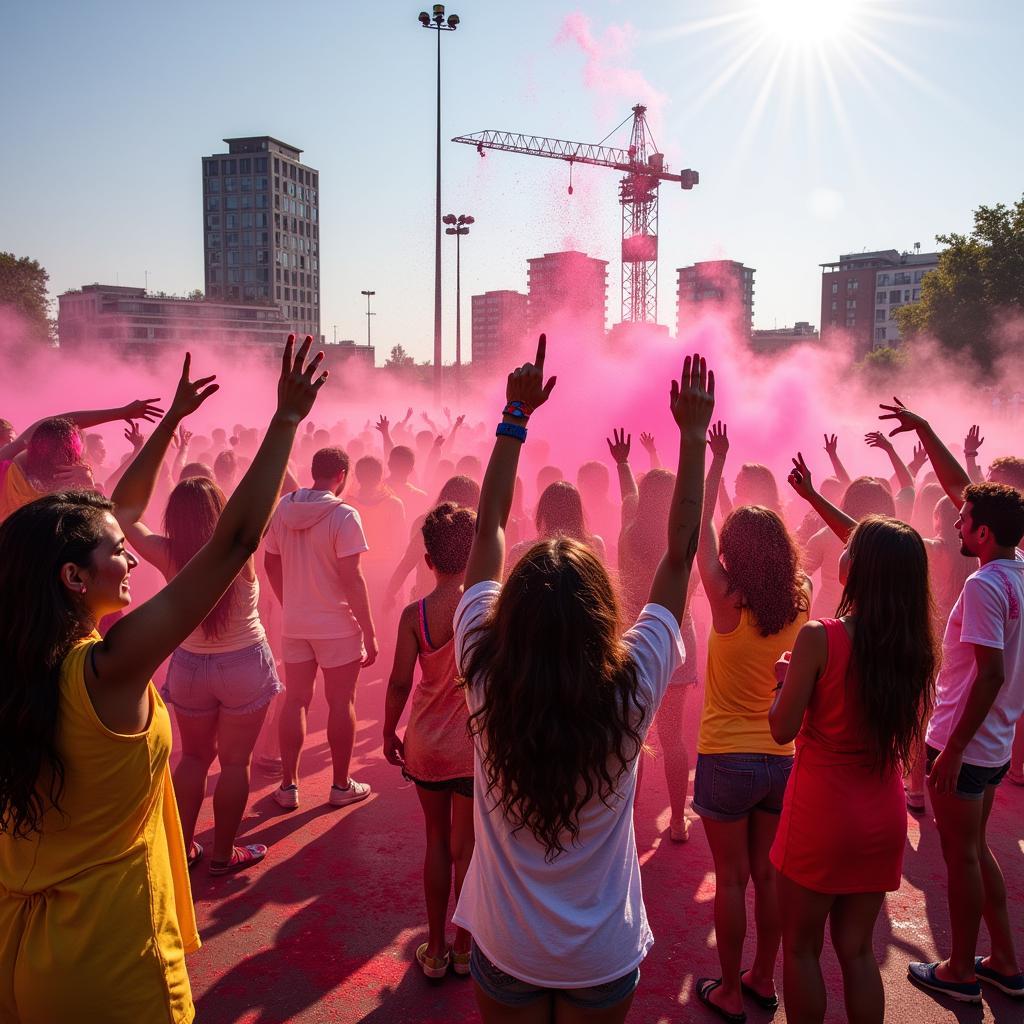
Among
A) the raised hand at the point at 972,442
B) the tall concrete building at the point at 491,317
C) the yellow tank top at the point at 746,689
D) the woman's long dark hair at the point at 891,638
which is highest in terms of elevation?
the tall concrete building at the point at 491,317

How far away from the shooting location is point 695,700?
8148 mm

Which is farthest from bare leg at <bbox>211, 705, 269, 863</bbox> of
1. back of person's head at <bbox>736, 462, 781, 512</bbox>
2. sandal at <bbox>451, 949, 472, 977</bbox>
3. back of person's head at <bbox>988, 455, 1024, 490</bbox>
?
back of person's head at <bbox>988, 455, 1024, 490</bbox>

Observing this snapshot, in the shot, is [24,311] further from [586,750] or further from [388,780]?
[586,750]

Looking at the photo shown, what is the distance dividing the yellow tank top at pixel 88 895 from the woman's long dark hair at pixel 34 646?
34mm

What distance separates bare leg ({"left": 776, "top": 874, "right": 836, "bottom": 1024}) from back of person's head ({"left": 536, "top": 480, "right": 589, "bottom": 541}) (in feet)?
8.59

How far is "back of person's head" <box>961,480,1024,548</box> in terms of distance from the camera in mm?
3775

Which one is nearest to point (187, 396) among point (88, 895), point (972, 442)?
point (88, 895)

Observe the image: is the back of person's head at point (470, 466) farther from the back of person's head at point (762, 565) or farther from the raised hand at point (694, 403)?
the raised hand at point (694, 403)

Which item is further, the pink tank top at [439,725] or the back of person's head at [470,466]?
the back of person's head at [470,466]

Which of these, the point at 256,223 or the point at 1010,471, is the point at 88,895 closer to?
the point at 1010,471

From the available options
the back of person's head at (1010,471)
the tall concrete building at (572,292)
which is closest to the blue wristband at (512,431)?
the back of person's head at (1010,471)

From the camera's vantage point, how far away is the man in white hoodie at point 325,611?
568 centimetres

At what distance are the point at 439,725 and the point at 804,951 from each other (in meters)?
1.70

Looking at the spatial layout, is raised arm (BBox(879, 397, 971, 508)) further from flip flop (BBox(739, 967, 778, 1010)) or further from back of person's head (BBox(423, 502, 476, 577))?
flip flop (BBox(739, 967, 778, 1010))
